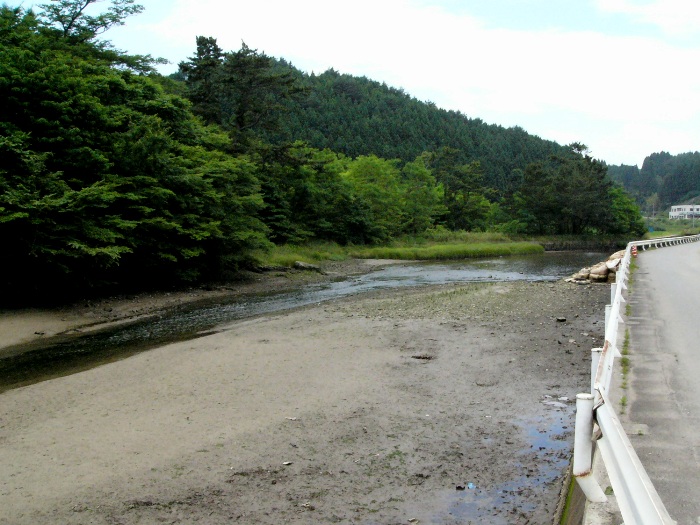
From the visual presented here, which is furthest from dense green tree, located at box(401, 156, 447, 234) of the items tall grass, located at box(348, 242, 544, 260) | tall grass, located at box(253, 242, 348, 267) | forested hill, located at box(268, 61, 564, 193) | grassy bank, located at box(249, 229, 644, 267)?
forested hill, located at box(268, 61, 564, 193)

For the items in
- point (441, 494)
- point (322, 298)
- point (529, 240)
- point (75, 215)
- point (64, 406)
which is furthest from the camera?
point (529, 240)

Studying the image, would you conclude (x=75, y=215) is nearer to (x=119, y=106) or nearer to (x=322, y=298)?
(x=119, y=106)

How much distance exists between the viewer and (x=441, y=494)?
20.9 ft

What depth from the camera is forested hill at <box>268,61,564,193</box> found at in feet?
416

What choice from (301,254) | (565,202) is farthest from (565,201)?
(301,254)

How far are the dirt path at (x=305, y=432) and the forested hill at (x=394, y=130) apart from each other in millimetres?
102935

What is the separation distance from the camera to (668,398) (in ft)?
23.1

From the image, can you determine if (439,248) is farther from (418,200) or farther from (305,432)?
(305,432)

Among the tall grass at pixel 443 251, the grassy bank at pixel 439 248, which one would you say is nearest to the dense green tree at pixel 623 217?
the grassy bank at pixel 439 248

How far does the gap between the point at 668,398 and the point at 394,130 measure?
14305 centimetres

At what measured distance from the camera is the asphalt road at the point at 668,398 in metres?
Result: 4.73

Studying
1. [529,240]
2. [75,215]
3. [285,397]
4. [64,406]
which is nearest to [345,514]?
A: [285,397]

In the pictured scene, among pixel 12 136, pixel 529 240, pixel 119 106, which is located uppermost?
pixel 119 106

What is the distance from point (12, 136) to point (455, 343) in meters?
14.8
